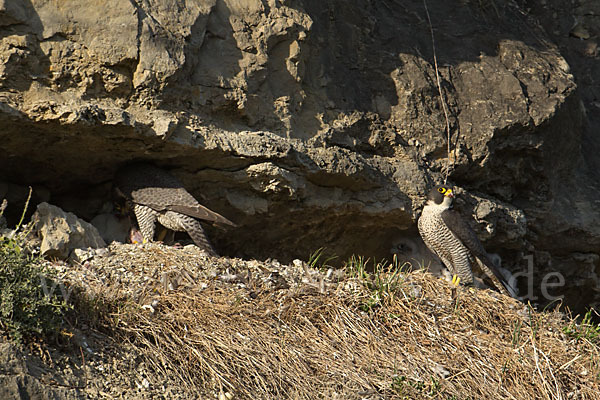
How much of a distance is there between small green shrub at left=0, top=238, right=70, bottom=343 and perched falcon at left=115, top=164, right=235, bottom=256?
6.69 ft

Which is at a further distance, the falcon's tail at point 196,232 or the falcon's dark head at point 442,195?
the falcon's dark head at point 442,195

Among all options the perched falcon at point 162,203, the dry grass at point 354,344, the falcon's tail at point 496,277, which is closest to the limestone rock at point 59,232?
the perched falcon at point 162,203

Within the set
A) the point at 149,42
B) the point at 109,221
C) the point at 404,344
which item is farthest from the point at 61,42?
the point at 404,344

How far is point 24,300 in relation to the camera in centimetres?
434

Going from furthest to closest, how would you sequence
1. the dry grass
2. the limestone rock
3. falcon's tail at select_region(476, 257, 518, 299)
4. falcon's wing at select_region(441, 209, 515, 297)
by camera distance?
falcon's tail at select_region(476, 257, 518, 299) → falcon's wing at select_region(441, 209, 515, 297) → the limestone rock → the dry grass

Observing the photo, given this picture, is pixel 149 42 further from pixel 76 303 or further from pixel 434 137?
pixel 434 137

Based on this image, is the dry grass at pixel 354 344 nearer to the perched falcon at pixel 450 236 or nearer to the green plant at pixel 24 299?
the green plant at pixel 24 299

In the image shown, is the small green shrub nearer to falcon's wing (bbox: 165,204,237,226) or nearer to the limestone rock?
the limestone rock

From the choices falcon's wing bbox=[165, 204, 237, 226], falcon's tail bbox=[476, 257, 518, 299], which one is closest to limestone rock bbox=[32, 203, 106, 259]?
falcon's wing bbox=[165, 204, 237, 226]

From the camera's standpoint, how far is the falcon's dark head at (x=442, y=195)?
23.9ft

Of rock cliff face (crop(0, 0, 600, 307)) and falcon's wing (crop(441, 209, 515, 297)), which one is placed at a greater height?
rock cliff face (crop(0, 0, 600, 307))

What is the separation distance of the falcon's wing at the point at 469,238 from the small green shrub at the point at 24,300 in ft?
12.7

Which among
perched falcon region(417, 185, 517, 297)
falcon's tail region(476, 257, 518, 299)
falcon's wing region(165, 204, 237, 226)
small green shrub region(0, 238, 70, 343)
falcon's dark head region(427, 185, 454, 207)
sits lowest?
falcon's tail region(476, 257, 518, 299)

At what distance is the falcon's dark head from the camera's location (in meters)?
7.29
